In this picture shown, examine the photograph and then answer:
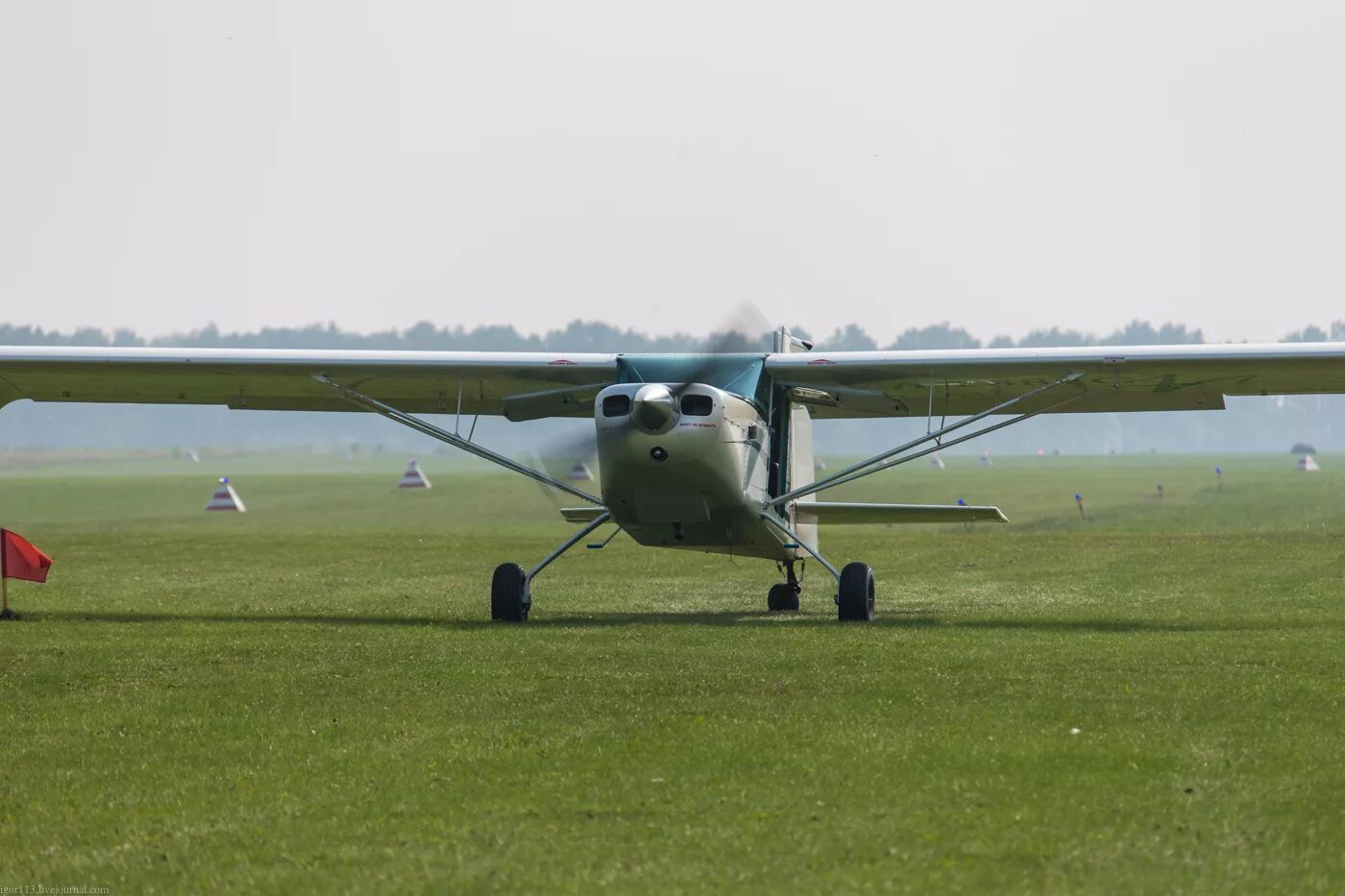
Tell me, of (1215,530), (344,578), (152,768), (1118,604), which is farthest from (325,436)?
(152,768)

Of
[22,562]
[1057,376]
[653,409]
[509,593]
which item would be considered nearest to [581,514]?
[509,593]

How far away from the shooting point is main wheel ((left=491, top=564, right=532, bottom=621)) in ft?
53.4

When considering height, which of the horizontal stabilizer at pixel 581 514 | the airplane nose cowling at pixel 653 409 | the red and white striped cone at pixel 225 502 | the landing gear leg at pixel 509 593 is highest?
the airplane nose cowling at pixel 653 409

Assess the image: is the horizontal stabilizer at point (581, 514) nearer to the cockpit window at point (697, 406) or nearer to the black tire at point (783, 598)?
the black tire at point (783, 598)

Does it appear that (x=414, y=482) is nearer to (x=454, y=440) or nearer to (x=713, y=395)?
(x=454, y=440)

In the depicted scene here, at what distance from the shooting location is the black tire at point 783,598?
1909 centimetres

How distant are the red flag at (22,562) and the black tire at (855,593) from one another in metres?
7.93

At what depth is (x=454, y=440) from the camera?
17.1 metres

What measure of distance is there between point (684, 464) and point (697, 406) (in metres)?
0.54

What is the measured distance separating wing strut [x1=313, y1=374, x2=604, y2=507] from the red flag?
332 centimetres

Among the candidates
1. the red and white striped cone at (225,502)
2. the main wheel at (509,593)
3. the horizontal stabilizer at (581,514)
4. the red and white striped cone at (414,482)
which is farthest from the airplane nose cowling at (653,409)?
the red and white striped cone at (414,482)

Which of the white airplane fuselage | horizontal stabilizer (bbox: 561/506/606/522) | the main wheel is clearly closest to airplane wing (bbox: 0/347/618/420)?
horizontal stabilizer (bbox: 561/506/606/522)

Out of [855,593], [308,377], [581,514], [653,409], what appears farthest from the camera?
[581,514]

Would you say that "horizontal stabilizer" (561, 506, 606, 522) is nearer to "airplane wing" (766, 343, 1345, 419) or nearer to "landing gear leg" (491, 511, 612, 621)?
"landing gear leg" (491, 511, 612, 621)
